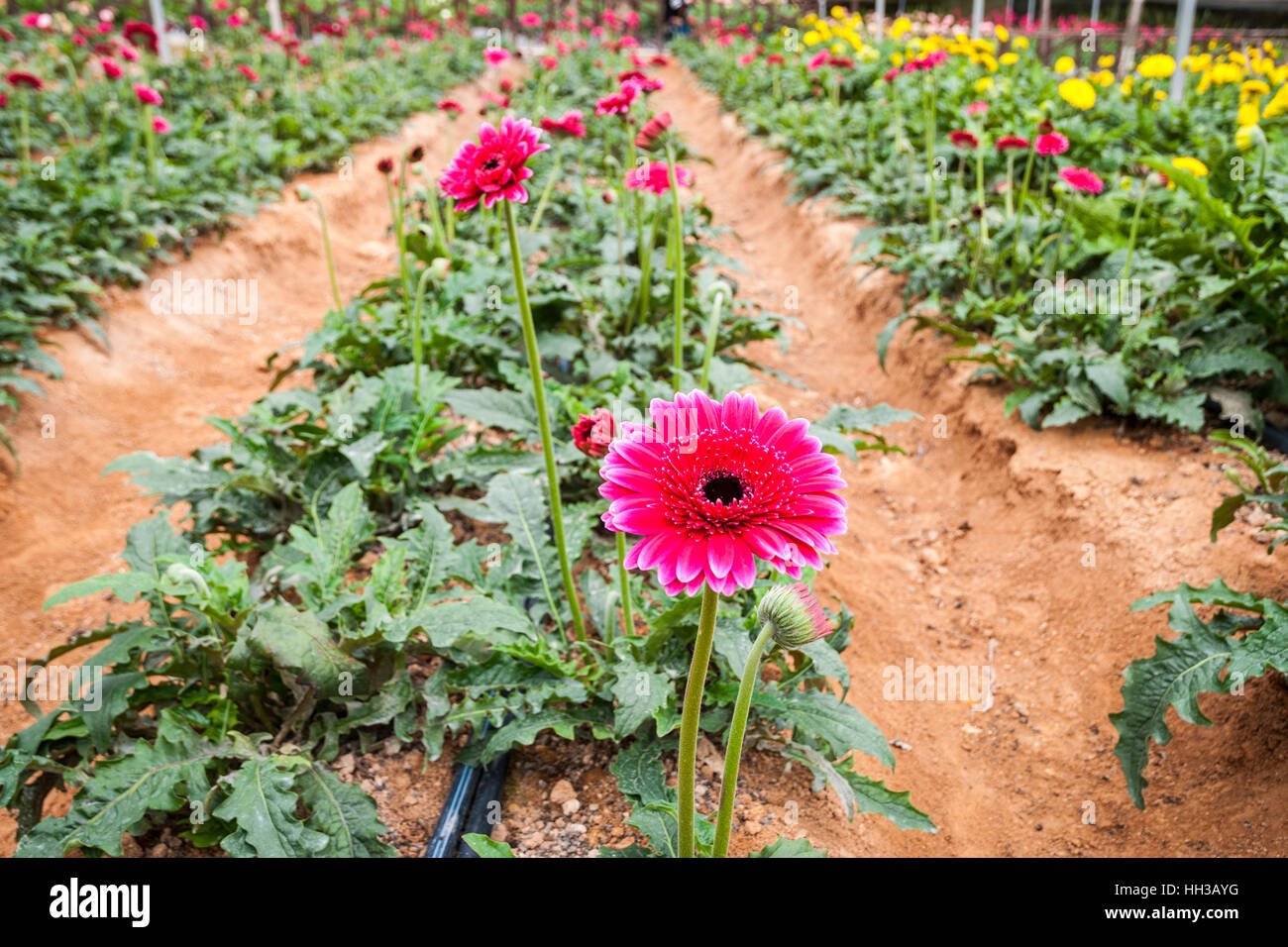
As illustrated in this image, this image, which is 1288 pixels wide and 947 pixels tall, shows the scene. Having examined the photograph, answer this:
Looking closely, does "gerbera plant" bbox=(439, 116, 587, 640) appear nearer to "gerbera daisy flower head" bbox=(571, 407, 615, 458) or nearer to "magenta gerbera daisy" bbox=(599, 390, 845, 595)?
"gerbera daisy flower head" bbox=(571, 407, 615, 458)

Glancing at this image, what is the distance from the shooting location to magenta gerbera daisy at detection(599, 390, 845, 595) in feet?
3.73

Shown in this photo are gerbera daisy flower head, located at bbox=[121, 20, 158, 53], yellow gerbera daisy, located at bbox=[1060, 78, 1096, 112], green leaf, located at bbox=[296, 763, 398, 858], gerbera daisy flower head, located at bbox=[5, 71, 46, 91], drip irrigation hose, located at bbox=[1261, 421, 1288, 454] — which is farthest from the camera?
gerbera daisy flower head, located at bbox=[121, 20, 158, 53]

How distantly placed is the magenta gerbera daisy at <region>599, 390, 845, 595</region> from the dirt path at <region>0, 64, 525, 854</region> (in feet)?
7.00

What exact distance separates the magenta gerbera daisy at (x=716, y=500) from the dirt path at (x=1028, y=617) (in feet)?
3.88

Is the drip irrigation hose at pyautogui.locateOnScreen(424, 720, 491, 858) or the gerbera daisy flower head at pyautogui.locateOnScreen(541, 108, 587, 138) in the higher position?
the gerbera daisy flower head at pyautogui.locateOnScreen(541, 108, 587, 138)

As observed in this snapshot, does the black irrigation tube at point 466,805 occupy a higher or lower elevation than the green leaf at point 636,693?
lower

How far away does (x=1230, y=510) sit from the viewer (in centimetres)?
253

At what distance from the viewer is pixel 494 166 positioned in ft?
6.09

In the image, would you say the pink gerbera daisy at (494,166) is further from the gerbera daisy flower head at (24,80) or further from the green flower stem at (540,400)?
the gerbera daisy flower head at (24,80)

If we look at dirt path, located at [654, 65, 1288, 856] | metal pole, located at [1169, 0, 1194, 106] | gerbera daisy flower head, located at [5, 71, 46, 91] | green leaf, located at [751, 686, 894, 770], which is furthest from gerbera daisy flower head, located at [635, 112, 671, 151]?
metal pole, located at [1169, 0, 1194, 106]

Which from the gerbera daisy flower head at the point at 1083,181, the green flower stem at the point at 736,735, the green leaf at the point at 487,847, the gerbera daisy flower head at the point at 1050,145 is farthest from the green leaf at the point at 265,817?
the gerbera daisy flower head at the point at 1050,145

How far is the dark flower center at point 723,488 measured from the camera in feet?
3.87

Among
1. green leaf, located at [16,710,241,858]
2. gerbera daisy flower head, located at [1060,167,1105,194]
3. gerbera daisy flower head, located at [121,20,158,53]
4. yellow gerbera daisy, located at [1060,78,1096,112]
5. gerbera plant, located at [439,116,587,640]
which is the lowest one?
green leaf, located at [16,710,241,858]
